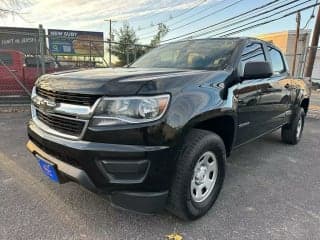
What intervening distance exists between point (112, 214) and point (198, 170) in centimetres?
93

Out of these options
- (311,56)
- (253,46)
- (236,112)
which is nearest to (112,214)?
(236,112)

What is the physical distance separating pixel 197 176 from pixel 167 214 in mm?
504

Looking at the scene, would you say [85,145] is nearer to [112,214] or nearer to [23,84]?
[112,214]

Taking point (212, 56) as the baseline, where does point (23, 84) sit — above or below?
below

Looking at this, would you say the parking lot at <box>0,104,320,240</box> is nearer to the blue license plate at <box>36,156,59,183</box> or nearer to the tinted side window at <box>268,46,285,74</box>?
the blue license plate at <box>36,156,59,183</box>

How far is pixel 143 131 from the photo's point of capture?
2.30 m

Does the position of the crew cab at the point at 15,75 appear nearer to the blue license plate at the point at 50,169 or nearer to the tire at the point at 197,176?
the blue license plate at the point at 50,169

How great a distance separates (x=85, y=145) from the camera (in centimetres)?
234

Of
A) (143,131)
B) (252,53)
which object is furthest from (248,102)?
(143,131)

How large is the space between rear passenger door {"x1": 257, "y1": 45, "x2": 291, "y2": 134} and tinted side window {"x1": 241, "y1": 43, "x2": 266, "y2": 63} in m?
0.22

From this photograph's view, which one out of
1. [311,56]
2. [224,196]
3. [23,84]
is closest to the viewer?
[224,196]

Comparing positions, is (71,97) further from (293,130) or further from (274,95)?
(293,130)

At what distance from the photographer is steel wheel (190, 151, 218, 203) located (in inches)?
112

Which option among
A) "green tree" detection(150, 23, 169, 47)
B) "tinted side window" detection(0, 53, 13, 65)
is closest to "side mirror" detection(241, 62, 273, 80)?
"tinted side window" detection(0, 53, 13, 65)
